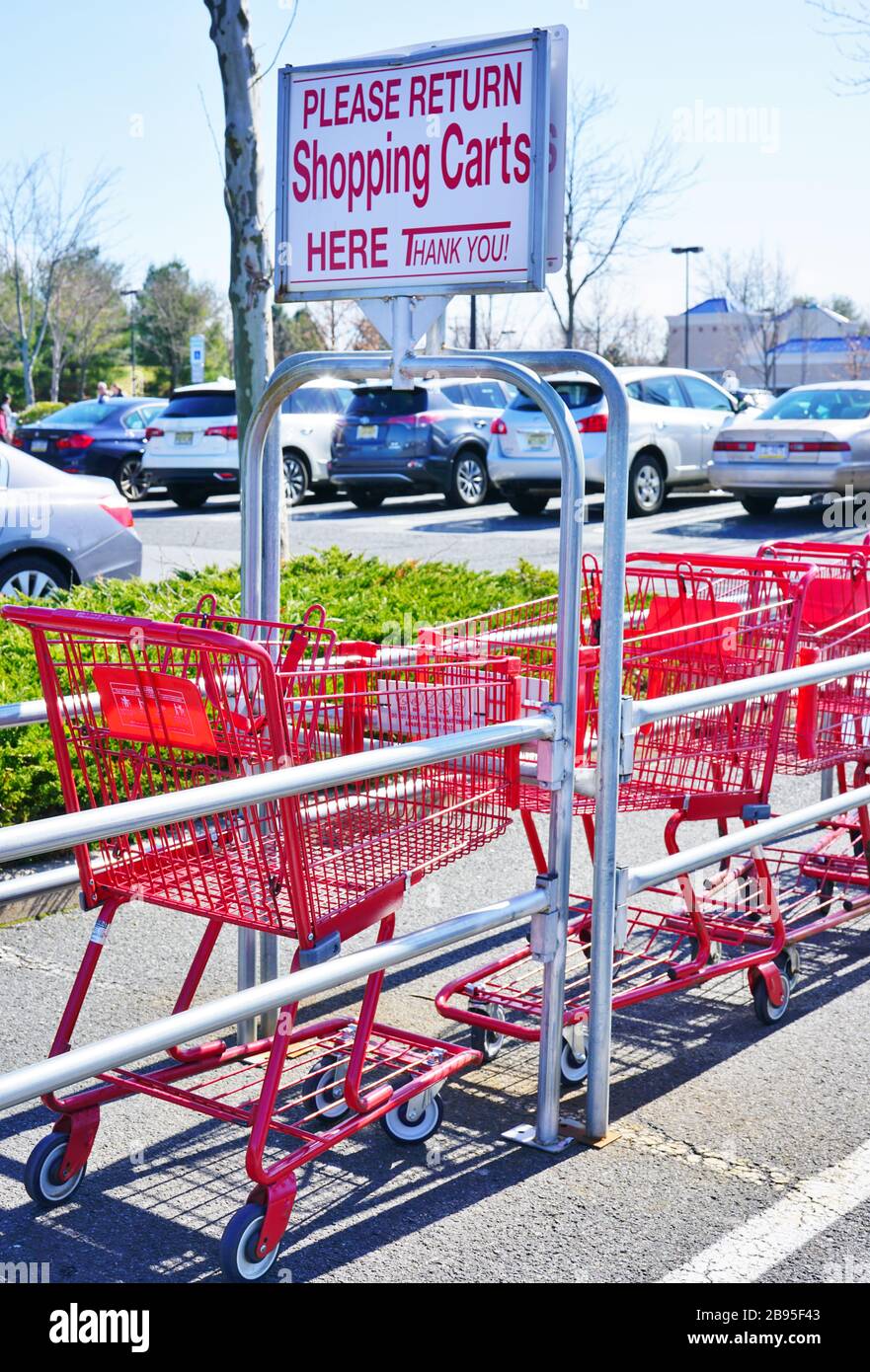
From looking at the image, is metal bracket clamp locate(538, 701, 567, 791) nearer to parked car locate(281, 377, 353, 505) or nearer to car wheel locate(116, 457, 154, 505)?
parked car locate(281, 377, 353, 505)

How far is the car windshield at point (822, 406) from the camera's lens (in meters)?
17.8

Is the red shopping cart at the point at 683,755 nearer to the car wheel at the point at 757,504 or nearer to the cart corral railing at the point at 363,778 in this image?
the cart corral railing at the point at 363,778

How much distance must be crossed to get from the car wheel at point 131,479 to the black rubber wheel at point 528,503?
252 inches

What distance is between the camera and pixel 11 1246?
334 cm

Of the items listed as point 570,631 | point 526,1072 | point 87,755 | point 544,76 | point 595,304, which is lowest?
point 526,1072

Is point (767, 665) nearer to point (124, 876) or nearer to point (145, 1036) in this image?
point (124, 876)

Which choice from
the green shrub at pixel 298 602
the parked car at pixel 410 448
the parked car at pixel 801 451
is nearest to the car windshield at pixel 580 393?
the parked car at pixel 801 451

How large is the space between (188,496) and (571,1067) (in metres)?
18.1

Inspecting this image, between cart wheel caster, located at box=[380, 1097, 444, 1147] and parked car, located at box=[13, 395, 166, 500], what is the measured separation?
64.2 ft

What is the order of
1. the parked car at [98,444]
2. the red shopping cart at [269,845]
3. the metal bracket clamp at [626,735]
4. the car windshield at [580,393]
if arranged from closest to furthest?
the red shopping cart at [269,845] < the metal bracket clamp at [626,735] < the car windshield at [580,393] < the parked car at [98,444]

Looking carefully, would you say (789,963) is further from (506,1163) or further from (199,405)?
(199,405)

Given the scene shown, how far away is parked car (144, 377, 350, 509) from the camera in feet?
69.1
